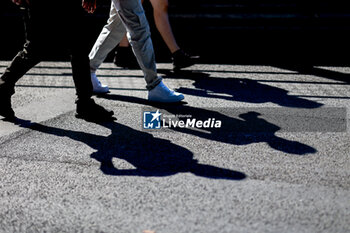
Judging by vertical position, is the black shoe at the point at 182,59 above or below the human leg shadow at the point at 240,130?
above

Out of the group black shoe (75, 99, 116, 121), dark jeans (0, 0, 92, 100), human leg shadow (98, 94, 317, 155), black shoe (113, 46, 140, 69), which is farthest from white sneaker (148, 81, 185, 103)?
black shoe (113, 46, 140, 69)

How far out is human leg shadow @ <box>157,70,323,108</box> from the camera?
502 cm

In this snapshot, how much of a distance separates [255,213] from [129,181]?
85 cm

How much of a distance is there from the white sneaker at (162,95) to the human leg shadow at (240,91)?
18.8 inches

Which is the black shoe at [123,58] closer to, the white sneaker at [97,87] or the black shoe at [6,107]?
the white sneaker at [97,87]

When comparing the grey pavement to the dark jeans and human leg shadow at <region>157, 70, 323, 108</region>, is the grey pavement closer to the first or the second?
human leg shadow at <region>157, 70, 323, 108</region>

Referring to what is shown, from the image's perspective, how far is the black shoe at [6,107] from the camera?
437cm

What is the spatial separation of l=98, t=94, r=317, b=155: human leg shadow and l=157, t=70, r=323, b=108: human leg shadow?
0.51 metres

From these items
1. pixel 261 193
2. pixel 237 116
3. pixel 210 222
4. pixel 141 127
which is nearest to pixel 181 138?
pixel 141 127

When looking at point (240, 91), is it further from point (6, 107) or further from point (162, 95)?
point (6, 107)

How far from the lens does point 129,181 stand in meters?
3.12

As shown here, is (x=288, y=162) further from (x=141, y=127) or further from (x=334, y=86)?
(x=334, y=86)

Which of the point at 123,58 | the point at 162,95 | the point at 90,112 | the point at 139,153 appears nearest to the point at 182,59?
the point at 123,58

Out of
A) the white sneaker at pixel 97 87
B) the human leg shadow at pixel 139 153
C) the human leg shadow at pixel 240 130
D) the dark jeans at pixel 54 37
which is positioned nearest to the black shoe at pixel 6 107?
the dark jeans at pixel 54 37
